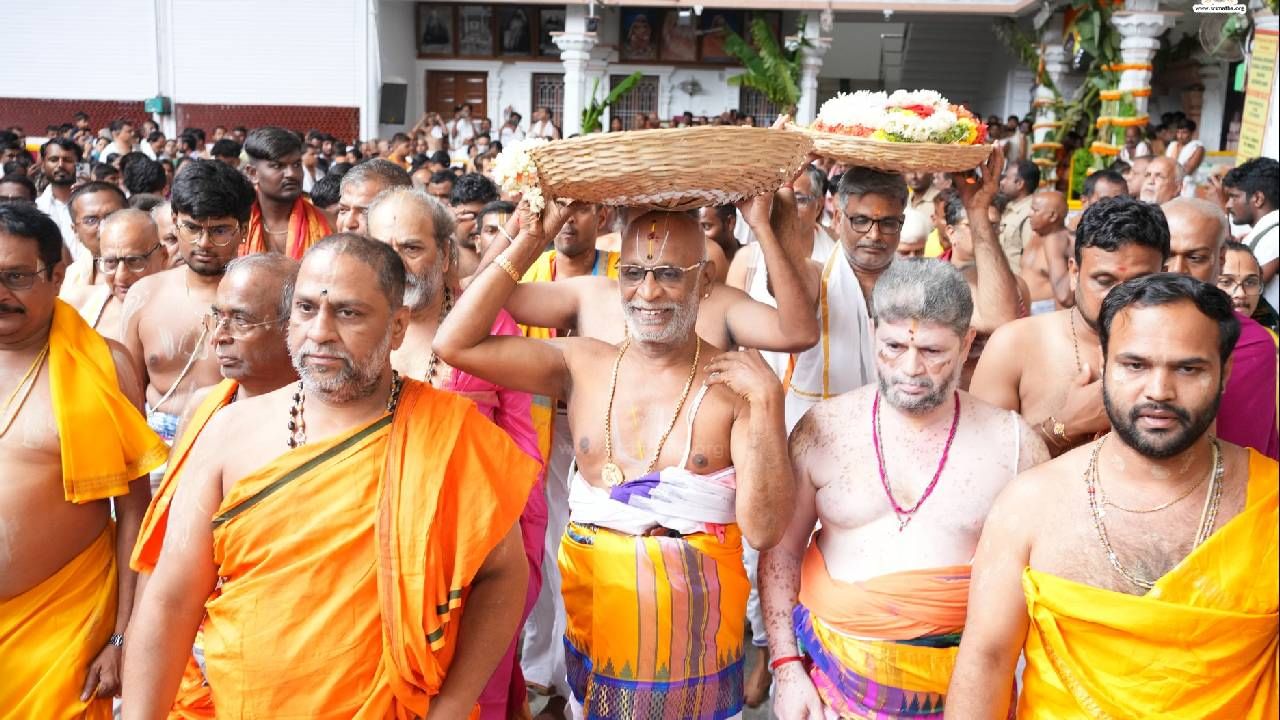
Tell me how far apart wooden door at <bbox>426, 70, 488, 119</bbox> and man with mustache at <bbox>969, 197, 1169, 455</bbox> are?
2447 cm

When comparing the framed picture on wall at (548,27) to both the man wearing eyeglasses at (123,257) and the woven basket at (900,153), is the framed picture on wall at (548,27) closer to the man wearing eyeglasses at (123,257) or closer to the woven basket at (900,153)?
the man wearing eyeglasses at (123,257)

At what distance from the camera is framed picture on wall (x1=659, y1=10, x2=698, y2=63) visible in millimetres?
25625

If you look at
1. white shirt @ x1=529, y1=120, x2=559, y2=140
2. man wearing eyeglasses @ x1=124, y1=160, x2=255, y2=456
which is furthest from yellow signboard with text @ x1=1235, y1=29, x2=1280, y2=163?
white shirt @ x1=529, y1=120, x2=559, y2=140

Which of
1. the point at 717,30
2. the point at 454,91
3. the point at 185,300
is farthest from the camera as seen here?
the point at 454,91

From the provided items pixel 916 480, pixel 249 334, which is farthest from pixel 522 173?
pixel 916 480

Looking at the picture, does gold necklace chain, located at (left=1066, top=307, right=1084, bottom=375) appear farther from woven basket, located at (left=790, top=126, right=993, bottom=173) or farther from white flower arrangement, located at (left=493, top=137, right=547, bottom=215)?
white flower arrangement, located at (left=493, top=137, right=547, bottom=215)

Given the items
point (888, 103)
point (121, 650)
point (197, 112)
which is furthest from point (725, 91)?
point (121, 650)

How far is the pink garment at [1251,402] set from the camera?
9.67ft

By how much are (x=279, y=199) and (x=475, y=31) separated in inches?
866

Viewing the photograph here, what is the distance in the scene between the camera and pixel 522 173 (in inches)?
129

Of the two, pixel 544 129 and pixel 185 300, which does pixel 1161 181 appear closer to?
pixel 185 300

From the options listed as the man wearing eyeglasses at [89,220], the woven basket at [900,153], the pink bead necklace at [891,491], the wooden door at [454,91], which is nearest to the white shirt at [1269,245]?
the woven basket at [900,153]

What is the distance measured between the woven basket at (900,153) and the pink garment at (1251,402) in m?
1.25

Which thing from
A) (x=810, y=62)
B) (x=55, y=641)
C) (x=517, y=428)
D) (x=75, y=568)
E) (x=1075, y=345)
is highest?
(x=810, y=62)
